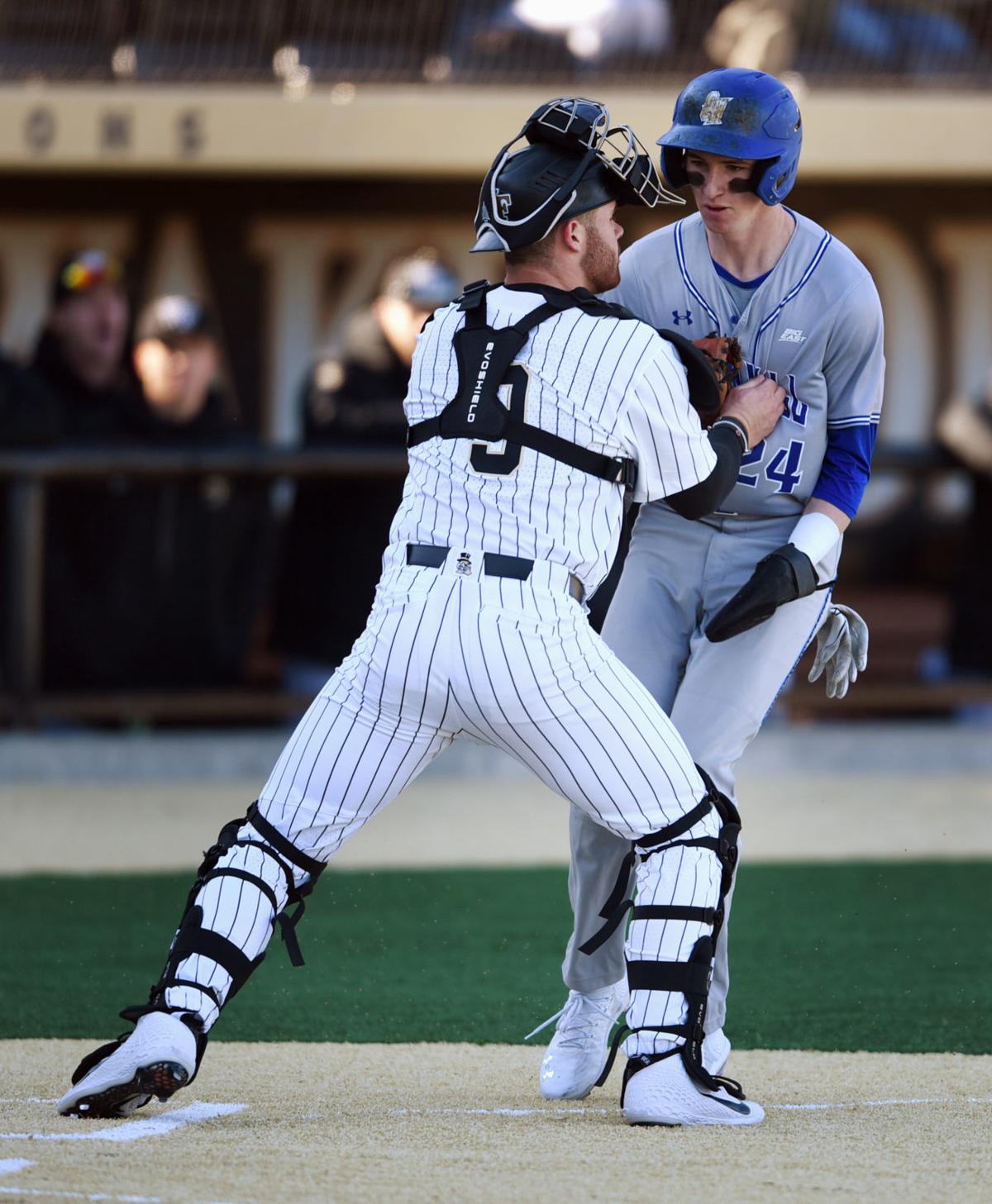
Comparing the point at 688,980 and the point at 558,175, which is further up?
the point at 558,175

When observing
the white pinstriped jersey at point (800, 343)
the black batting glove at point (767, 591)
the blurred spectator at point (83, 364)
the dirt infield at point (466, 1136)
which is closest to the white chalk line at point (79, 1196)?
the dirt infield at point (466, 1136)

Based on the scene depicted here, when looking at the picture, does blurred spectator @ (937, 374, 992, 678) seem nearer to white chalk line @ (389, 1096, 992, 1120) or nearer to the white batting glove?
the white batting glove

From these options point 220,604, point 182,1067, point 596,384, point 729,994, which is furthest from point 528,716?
point 220,604

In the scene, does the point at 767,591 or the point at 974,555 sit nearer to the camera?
the point at 767,591

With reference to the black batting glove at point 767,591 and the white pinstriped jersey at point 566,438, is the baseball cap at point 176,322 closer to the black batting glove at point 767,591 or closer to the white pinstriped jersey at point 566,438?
the black batting glove at point 767,591

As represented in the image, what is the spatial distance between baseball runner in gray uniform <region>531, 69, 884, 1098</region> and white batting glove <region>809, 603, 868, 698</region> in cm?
2

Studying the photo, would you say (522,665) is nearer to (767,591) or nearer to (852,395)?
(767,591)

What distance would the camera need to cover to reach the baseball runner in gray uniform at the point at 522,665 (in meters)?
3.34

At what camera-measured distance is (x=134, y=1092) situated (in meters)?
3.30

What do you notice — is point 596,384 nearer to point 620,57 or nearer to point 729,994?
point 729,994

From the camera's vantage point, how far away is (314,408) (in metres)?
9.10

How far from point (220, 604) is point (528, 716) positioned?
5.58m

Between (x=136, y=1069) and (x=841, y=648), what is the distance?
1724 millimetres

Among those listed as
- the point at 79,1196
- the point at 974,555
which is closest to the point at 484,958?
the point at 79,1196
